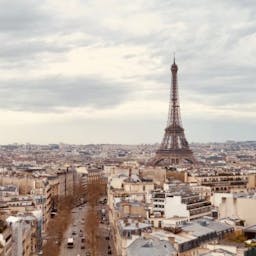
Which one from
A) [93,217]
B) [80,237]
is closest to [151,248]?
[80,237]

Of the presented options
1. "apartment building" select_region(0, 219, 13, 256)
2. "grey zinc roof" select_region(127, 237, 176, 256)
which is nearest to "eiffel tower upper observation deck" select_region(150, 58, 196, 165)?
"grey zinc roof" select_region(127, 237, 176, 256)

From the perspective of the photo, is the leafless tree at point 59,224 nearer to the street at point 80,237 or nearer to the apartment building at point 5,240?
the street at point 80,237

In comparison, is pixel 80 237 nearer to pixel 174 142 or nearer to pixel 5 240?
pixel 5 240

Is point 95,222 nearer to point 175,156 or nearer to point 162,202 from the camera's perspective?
point 162,202

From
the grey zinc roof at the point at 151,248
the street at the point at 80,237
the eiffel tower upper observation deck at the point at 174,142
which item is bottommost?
the street at the point at 80,237

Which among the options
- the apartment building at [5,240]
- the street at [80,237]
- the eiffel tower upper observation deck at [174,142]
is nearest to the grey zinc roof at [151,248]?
the apartment building at [5,240]

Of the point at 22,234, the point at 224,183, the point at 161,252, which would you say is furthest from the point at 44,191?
the point at 161,252
